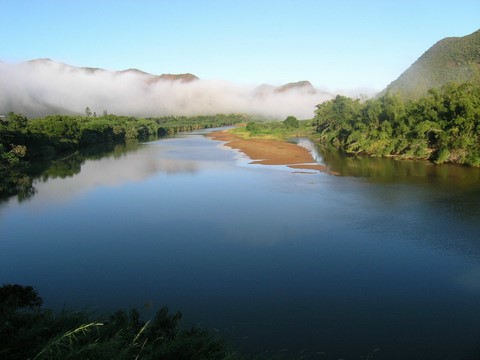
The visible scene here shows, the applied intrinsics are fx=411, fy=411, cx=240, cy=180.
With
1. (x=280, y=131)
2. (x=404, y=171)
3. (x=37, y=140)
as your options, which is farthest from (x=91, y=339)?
(x=280, y=131)

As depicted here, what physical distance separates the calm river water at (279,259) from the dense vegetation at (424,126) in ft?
23.0

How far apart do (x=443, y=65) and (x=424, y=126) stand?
6579 cm

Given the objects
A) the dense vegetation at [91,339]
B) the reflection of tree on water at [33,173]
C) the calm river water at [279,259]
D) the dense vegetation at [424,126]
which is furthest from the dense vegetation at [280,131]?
the dense vegetation at [91,339]

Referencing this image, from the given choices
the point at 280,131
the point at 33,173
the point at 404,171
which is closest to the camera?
the point at 404,171

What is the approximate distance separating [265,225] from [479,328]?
794cm

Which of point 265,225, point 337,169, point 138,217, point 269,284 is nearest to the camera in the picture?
point 269,284

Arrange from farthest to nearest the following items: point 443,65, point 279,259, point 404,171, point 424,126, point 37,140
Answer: point 443,65 < point 37,140 < point 424,126 < point 404,171 < point 279,259

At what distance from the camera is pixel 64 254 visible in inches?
482

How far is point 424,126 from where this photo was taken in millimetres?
29531

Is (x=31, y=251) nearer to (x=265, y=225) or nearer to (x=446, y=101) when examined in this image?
(x=265, y=225)

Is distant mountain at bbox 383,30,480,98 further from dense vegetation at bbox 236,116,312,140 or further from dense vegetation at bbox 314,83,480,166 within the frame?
dense vegetation at bbox 314,83,480,166

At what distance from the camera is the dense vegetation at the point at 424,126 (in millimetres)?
27562

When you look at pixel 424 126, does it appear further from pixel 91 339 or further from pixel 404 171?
pixel 91 339

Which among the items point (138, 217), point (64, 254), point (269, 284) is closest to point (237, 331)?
point (269, 284)
